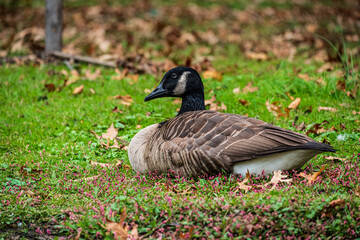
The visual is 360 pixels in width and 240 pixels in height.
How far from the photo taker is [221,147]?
4.03m

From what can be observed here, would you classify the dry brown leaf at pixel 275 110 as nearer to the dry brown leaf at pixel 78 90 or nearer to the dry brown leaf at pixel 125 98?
the dry brown leaf at pixel 125 98

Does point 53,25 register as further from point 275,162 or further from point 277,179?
point 277,179

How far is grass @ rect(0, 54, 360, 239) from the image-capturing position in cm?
348

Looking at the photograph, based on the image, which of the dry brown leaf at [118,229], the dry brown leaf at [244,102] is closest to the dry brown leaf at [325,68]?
the dry brown leaf at [244,102]

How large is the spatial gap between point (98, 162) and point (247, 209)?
7.40ft

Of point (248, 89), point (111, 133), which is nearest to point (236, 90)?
point (248, 89)

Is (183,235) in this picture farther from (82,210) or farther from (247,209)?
(82,210)

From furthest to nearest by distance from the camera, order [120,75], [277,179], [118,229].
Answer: [120,75]
[277,179]
[118,229]

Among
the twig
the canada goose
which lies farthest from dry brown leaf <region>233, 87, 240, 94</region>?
the twig

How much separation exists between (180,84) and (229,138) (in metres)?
1.24

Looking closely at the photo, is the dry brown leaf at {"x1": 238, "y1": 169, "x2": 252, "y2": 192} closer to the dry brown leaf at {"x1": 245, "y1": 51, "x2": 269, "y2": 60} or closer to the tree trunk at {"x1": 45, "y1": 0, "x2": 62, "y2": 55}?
the dry brown leaf at {"x1": 245, "y1": 51, "x2": 269, "y2": 60}

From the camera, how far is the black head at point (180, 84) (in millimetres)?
5031

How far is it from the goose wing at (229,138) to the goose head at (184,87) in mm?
660

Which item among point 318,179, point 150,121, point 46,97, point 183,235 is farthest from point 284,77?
point 183,235
